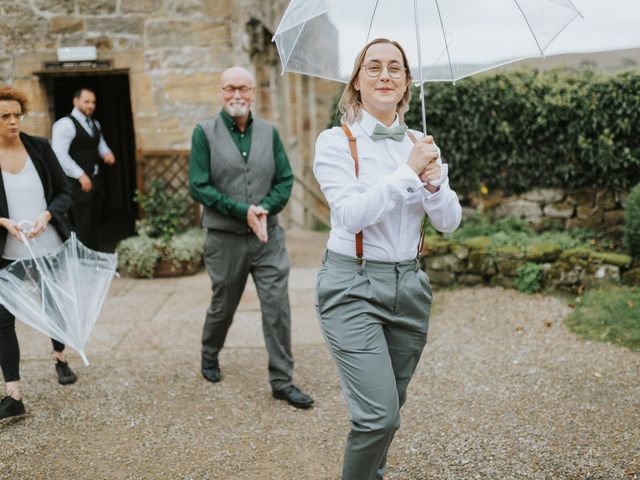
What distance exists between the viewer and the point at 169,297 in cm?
677

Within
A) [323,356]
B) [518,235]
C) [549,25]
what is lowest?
[323,356]

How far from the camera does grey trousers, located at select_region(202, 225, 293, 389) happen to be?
414cm

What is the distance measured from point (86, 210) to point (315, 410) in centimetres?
406

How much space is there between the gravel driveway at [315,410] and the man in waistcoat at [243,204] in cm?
49

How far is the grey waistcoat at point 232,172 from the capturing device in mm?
4148

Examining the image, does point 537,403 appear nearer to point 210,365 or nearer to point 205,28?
point 210,365

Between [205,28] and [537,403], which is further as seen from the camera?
[205,28]

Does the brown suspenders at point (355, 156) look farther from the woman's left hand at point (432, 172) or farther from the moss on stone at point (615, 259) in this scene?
the moss on stone at point (615, 259)

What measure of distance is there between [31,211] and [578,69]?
19.0 ft

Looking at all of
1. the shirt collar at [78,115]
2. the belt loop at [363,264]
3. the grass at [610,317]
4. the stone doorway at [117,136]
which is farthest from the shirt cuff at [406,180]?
the stone doorway at [117,136]

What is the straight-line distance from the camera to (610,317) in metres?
5.23

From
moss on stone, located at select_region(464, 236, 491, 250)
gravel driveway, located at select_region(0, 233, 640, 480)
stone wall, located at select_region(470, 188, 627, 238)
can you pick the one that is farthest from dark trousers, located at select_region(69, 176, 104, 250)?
stone wall, located at select_region(470, 188, 627, 238)

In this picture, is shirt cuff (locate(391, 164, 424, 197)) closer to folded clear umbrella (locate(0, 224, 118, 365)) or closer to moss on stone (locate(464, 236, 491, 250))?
folded clear umbrella (locate(0, 224, 118, 365))

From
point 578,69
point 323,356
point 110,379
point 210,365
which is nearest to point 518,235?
point 578,69
